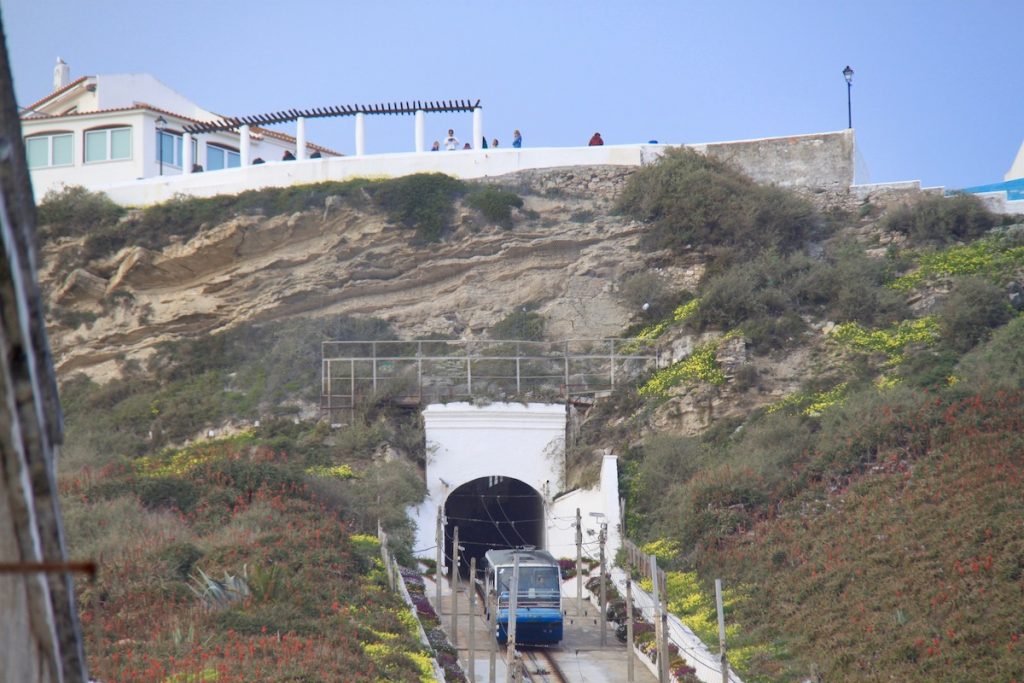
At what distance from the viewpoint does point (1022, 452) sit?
24438 millimetres

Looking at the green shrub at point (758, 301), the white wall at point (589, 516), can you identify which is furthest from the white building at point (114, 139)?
the white wall at point (589, 516)

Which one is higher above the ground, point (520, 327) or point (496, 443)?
point (520, 327)

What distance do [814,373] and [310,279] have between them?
14.9 m

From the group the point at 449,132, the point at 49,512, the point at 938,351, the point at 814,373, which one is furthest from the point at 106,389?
the point at 49,512

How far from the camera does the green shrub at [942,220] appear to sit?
38.8 meters

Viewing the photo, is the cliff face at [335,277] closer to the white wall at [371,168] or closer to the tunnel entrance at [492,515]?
the white wall at [371,168]

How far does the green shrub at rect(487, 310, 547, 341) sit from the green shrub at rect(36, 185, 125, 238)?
12.4 meters

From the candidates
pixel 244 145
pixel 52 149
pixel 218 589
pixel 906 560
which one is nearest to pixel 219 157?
pixel 244 145

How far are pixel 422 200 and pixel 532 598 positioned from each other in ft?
57.8

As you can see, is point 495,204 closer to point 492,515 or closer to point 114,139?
point 492,515

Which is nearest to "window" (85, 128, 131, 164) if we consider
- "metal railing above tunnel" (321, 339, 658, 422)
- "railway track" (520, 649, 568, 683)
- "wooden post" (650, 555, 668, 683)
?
"metal railing above tunnel" (321, 339, 658, 422)

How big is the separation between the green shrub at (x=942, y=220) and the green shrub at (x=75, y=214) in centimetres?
Answer: 2355

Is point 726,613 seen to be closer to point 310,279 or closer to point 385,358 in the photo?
point 385,358

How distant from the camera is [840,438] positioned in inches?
1114
